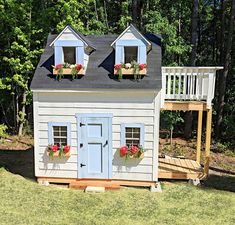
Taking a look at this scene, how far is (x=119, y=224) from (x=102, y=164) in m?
2.15

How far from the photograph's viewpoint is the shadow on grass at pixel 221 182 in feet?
26.9

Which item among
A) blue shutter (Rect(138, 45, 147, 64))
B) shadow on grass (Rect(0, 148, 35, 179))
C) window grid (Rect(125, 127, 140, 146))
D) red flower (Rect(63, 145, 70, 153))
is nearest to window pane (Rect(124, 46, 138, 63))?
blue shutter (Rect(138, 45, 147, 64))

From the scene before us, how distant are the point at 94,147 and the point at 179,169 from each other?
271cm

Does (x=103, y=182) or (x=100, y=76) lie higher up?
(x=100, y=76)

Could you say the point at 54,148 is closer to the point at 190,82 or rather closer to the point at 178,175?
the point at 178,175

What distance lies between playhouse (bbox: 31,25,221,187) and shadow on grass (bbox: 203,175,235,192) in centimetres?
182

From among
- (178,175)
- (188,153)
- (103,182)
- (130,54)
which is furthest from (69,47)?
(188,153)

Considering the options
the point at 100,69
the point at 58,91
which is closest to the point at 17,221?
the point at 58,91

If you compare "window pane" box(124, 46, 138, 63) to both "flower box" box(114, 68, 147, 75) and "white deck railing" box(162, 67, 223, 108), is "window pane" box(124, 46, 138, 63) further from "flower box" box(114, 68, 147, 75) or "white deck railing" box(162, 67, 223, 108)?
"white deck railing" box(162, 67, 223, 108)

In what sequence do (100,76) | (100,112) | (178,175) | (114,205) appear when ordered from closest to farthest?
(114,205)
(100,112)
(100,76)
(178,175)

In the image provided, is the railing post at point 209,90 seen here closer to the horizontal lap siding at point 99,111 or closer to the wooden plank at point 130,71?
the horizontal lap siding at point 99,111

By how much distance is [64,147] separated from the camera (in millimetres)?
7723

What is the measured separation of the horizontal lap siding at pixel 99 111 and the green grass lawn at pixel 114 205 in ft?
1.61

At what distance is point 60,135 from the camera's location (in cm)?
793
